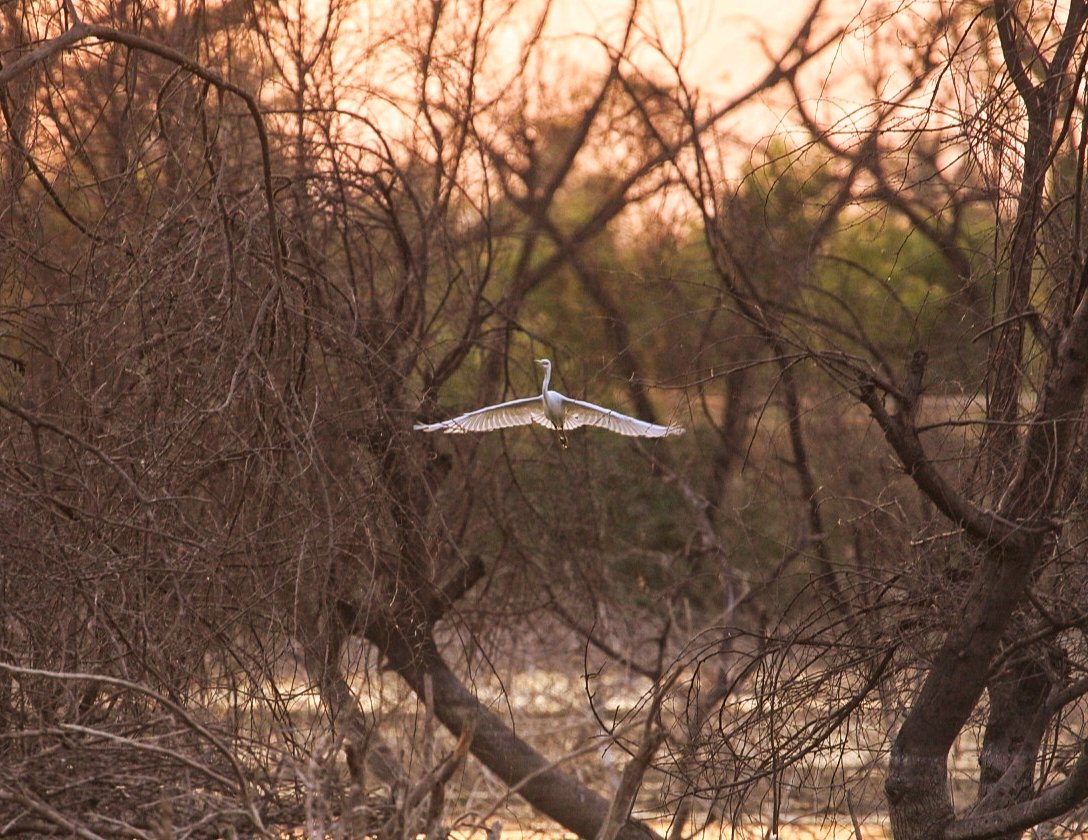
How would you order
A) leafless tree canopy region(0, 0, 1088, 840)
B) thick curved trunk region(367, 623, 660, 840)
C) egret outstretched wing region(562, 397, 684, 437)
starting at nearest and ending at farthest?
leafless tree canopy region(0, 0, 1088, 840) → egret outstretched wing region(562, 397, 684, 437) → thick curved trunk region(367, 623, 660, 840)

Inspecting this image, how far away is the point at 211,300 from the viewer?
Result: 191 inches

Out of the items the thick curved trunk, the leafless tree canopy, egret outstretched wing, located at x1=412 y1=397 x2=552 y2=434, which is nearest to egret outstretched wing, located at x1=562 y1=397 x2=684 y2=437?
egret outstretched wing, located at x1=412 y1=397 x2=552 y2=434

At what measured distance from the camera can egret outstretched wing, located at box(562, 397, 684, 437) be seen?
6.12 metres

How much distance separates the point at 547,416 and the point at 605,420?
34 cm

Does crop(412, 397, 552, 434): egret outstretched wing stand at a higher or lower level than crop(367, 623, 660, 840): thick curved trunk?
higher

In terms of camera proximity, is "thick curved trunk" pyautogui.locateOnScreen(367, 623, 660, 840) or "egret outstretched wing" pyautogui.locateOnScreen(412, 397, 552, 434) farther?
"thick curved trunk" pyautogui.locateOnScreen(367, 623, 660, 840)

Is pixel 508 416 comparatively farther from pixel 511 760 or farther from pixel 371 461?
pixel 511 760

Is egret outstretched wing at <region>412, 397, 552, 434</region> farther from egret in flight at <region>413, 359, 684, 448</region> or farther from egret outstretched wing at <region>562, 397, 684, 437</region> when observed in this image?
egret outstretched wing at <region>562, 397, 684, 437</region>

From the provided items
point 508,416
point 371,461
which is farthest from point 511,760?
point 371,461

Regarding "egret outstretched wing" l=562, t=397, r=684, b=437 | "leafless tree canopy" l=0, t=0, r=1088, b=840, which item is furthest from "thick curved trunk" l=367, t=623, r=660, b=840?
"egret outstretched wing" l=562, t=397, r=684, b=437

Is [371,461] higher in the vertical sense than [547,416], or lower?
lower

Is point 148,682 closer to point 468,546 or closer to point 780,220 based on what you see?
point 468,546

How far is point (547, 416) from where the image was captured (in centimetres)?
654

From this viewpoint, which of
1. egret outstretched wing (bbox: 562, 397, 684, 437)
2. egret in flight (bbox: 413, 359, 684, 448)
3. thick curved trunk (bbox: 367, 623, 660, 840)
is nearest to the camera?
egret outstretched wing (bbox: 562, 397, 684, 437)
